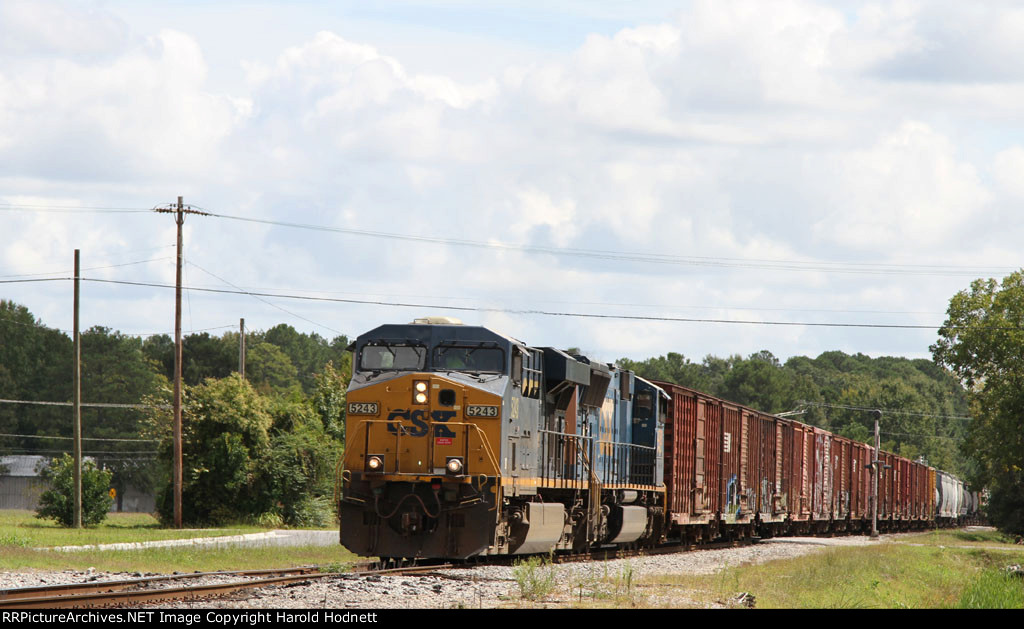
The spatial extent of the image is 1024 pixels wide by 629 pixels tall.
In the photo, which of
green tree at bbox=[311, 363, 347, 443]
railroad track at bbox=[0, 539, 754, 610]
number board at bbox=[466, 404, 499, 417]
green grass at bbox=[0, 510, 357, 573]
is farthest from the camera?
green tree at bbox=[311, 363, 347, 443]

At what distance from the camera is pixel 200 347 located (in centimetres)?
9369

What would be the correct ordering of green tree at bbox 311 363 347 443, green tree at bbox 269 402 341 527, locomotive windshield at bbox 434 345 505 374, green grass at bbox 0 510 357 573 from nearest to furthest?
locomotive windshield at bbox 434 345 505 374 < green grass at bbox 0 510 357 573 < green tree at bbox 269 402 341 527 < green tree at bbox 311 363 347 443

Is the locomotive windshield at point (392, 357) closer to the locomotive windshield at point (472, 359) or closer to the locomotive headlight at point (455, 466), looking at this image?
the locomotive windshield at point (472, 359)

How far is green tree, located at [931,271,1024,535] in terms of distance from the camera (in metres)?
53.4

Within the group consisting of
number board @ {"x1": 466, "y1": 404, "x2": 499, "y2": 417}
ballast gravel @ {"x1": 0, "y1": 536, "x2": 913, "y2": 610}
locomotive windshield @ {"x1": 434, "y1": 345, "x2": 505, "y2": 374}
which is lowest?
ballast gravel @ {"x1": 0, "y1": 536, "x2": 913, "y2": 610}

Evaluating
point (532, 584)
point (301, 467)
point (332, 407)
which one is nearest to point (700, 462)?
point (301, 467)

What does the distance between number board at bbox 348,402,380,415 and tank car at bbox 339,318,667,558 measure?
15 millimetres

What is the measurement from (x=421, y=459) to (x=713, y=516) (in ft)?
48.1

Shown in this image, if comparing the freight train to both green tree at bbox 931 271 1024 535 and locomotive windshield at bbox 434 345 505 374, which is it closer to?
locomotive windshield at bbox 434 345 505 374

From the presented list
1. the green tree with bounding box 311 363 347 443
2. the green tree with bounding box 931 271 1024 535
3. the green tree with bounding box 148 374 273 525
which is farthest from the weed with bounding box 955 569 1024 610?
the green tree with bounding box 931 271 1024 535

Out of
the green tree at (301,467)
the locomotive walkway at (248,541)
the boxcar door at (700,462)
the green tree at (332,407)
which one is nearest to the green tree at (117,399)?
the green tree at (332,407)

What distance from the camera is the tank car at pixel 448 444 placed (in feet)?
59.1

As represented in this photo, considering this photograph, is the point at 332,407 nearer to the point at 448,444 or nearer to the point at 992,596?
the point at 448,444

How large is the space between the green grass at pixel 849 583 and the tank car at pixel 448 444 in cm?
280
